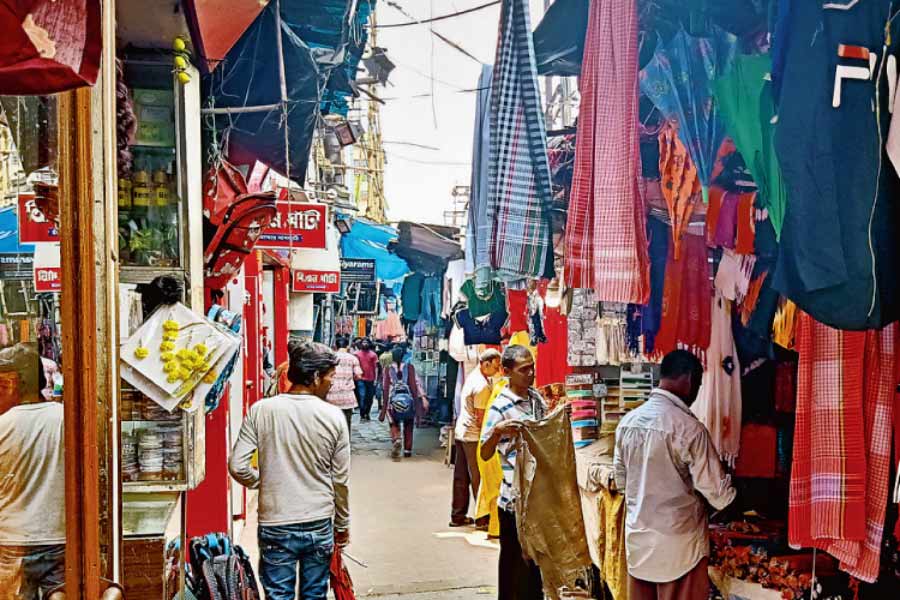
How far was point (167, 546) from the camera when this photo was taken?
12.7ft

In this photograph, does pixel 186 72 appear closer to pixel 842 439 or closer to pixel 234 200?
pixel 234 200

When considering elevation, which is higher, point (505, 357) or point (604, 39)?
point (604, 39)

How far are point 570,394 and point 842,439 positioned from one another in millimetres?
3978

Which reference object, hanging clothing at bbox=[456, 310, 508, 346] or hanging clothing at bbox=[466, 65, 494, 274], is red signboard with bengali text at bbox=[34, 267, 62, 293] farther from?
hanging clothing at bbox=[456, 310, 508, 346]

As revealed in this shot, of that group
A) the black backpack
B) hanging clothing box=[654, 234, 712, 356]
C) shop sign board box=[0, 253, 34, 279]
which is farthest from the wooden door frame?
hanging clothing box=[654, 234, 712, 356]

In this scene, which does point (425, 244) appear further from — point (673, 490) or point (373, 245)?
point (673, 490)

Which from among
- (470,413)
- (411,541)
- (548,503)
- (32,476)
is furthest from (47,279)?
(470,413)

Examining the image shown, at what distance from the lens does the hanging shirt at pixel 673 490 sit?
3.98 m

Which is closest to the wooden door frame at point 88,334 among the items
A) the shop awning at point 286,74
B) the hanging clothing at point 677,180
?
the hanging clothing at point 677,180

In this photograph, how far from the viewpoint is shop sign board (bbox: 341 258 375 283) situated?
15.3 m

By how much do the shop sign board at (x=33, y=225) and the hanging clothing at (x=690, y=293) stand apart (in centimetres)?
371

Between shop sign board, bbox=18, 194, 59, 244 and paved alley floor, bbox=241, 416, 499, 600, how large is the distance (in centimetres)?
505

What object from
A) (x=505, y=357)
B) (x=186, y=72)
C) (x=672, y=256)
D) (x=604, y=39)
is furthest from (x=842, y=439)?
(x=186, y=72)

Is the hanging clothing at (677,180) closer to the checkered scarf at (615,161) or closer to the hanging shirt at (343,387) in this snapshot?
the checkered scarf at (615,161)
